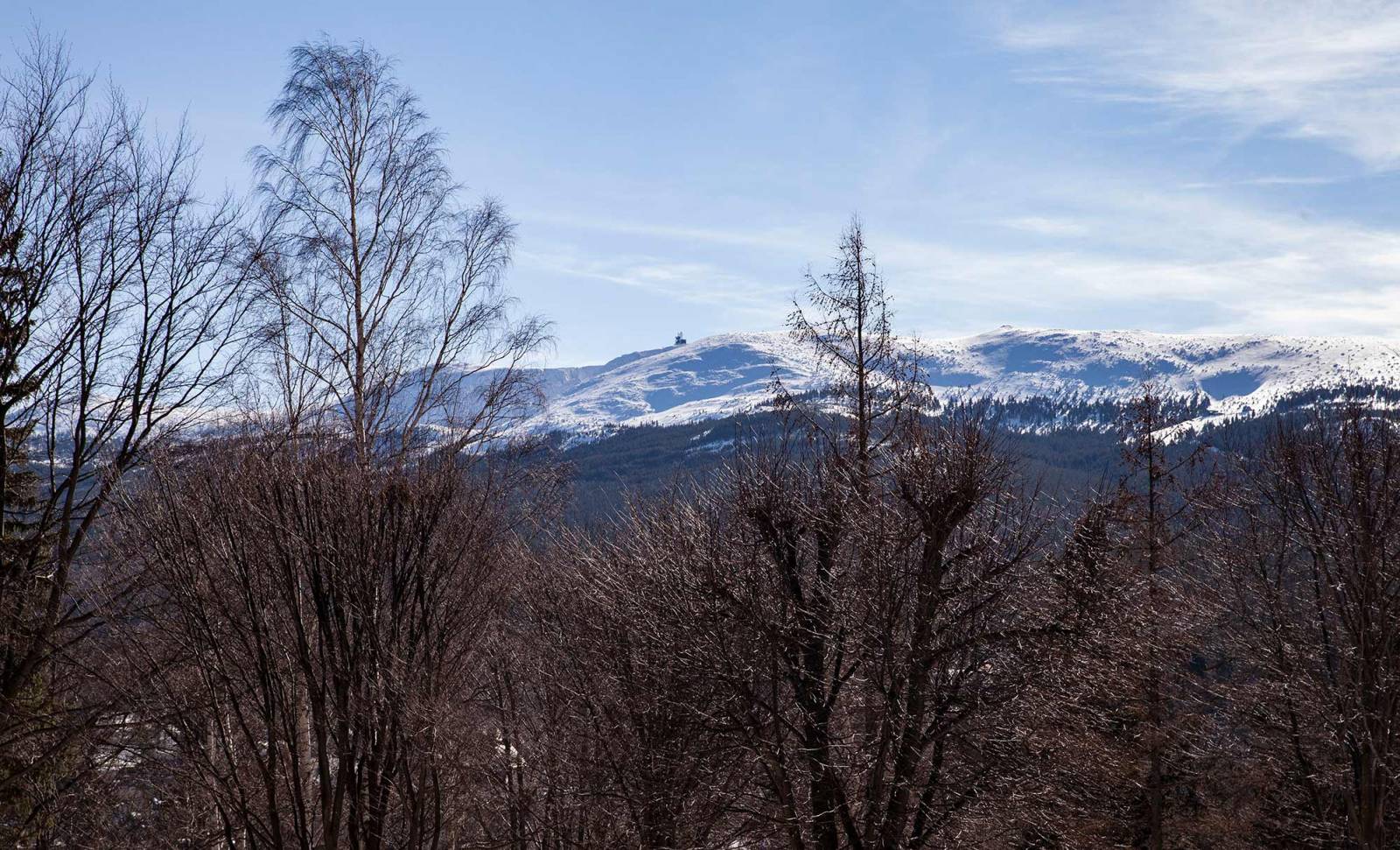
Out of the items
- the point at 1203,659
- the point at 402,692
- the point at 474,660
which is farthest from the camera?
the point at 1203,659

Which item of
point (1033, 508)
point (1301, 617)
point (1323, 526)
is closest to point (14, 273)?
point (1033, 508)

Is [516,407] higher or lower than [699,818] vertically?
higher

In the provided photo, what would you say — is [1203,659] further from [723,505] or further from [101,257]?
[101,257]

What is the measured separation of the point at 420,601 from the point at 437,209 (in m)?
10.9

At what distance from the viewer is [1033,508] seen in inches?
707

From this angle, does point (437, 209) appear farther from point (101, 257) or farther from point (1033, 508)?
point (1033, 508)

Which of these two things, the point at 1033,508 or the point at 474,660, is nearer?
the point at 1033,508

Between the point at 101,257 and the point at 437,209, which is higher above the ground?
the point at 437,209

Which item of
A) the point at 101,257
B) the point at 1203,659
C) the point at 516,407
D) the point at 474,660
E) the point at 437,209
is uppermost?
the point at 437,209

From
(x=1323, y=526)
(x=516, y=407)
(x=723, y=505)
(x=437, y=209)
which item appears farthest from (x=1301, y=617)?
(x=437, y=209)

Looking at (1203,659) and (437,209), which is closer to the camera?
(437,209)

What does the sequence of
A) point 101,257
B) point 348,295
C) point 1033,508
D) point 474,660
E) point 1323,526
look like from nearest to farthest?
point 101,257 < point 1033,508 < point 474,660 < point 348,295 < point 1323,526

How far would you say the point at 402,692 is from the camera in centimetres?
1265

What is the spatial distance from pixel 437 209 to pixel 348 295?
2.52 metres
